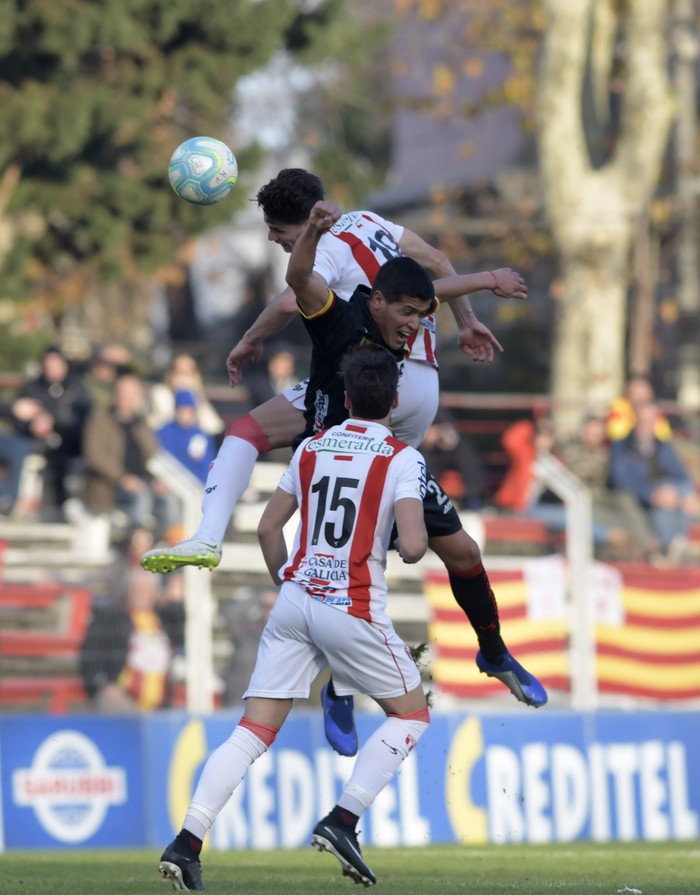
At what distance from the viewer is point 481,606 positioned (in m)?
9.21

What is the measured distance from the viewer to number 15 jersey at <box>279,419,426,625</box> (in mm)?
7848

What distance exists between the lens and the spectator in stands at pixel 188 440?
15273 millimetres

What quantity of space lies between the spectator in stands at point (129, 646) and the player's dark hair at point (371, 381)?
6.41m

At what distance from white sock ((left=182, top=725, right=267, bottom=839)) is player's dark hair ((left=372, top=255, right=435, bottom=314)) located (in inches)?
79.9

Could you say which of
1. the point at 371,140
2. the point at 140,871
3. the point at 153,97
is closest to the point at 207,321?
the point at 371,140

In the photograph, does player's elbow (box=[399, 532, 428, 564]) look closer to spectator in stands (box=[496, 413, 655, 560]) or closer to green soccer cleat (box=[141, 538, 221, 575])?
green soccer cleat (box=[141, 538, 221, 575])

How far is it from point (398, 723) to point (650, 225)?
20494 mm

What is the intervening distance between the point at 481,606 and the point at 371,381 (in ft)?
5.71

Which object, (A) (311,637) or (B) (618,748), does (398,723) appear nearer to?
(A) (311,637)

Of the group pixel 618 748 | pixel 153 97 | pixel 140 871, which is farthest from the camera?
pixel 153 97

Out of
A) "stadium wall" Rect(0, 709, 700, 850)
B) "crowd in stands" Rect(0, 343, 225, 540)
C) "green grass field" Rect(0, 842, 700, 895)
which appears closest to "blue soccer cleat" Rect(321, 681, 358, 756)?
"green grass field" Rect(0, 842, 700, 895)

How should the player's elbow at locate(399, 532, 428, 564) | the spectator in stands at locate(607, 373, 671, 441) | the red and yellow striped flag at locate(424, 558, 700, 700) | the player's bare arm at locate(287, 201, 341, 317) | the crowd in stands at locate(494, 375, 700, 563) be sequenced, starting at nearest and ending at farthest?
the player's elbow at locate(399, 532, 428, 564) → the player's bare arm at locate(287, 201, 341, 317) → the red and yellow striped flag at locate(424, 558, 700, 700) → the crowd in stands at locate(494, 375, 700, 563) → the spectator in stands at locate(607, 373, 671, 441)

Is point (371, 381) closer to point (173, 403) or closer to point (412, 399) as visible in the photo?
point (412, 399)

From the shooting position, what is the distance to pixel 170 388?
16.9 m
